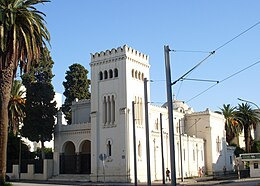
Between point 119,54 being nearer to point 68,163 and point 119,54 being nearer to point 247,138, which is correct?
point 68,163

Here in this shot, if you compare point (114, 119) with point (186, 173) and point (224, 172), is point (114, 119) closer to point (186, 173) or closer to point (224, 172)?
point (186, 173)

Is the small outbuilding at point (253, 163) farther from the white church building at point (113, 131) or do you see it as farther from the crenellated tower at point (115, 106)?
the crenellated tower at point (115, 106)

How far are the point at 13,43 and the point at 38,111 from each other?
29471 mm

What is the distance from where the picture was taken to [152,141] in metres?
52.0

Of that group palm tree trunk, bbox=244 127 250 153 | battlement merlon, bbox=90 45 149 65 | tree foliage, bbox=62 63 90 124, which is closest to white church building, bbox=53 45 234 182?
battlement merlon, bbox=90 45 149 65

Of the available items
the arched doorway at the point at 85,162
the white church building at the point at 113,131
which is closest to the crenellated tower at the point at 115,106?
the white church building at the point at 113,131

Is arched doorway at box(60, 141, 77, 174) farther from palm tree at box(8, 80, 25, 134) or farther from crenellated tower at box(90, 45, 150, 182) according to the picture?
palm tree at box(8, 80, 25, 134)

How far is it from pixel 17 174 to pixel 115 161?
15.0 m

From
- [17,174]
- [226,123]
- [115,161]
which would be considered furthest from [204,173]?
[17,174]

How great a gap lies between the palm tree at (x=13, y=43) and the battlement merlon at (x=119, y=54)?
72.6ft

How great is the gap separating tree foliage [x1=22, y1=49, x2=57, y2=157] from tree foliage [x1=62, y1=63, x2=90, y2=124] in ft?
24.7

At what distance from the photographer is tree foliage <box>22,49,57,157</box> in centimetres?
5438

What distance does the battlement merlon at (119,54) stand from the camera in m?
50.1

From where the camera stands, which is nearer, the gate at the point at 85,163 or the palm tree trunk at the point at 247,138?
the gate at the point at 85,163
